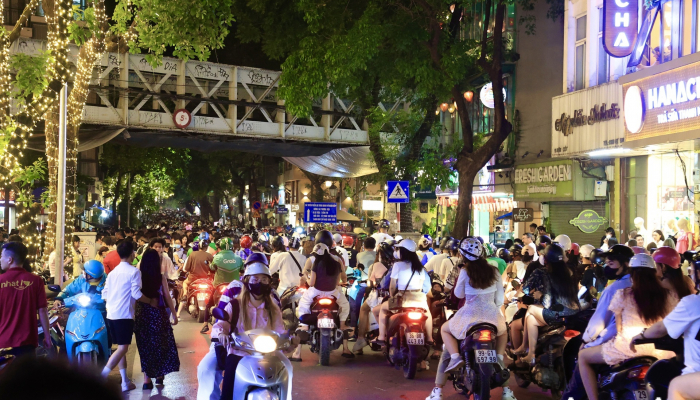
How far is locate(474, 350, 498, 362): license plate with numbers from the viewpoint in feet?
24.1

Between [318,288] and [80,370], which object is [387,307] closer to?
[318,288]

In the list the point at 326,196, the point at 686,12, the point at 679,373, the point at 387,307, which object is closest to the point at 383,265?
the point at 387,307

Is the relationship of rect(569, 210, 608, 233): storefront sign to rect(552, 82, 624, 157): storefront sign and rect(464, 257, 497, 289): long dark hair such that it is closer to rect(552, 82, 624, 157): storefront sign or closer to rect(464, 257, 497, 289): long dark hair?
rect(552, 82, 624, 157): storefront sign

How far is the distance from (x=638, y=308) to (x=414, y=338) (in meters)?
3.87

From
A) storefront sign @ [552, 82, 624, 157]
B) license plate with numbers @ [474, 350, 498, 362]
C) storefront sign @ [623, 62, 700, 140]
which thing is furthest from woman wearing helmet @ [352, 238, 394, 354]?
storefront sign @ [552, 82, 624, 157]

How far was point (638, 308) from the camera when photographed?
5.95m

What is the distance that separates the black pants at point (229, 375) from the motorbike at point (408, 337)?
3.58 m

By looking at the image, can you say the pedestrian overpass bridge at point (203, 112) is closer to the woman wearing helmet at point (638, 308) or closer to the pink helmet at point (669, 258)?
the pink helmet at point (669, 258)

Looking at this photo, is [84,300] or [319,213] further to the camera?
[319,213]

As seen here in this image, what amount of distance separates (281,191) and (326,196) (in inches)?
918

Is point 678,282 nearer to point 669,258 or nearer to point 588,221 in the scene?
point 669,258

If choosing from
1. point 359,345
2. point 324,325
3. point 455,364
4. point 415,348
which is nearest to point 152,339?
point 324,325

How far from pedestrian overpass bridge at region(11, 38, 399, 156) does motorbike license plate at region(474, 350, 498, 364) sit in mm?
17076

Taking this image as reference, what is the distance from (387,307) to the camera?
10477mm
